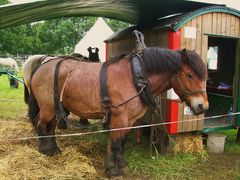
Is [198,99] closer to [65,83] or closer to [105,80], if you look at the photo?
[105,80]

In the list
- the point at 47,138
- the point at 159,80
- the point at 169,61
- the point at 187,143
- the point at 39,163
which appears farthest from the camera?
the point at 187,143

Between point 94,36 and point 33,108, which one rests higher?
point 94,36

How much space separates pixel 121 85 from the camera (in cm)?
344

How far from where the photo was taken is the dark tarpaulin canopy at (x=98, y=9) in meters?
3.63

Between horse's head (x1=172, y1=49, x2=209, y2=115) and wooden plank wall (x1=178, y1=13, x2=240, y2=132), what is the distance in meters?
0.97

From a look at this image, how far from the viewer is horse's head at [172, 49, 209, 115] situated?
332cm

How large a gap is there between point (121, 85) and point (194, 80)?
923 mm

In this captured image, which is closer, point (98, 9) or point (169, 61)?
point (169, 61)

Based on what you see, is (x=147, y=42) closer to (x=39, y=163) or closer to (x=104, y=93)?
(x=104, y=93)

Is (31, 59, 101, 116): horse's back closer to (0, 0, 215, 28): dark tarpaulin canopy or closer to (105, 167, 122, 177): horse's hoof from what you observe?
(0, 0, 215, 28): dark tarpaulin canopy

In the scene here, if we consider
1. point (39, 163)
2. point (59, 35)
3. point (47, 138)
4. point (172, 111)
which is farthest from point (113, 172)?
point (59, 35)

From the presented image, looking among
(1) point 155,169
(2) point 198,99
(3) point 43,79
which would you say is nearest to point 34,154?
(3) point 43,79

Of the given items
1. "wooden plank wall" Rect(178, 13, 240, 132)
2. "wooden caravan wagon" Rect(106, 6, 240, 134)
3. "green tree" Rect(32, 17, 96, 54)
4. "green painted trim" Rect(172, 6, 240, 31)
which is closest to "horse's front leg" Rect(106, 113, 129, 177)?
"wooden caravan wagon" Rect(106, 6, 240, 134)

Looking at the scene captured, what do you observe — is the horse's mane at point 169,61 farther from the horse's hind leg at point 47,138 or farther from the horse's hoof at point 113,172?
the horse's hind leg at point 47,138
